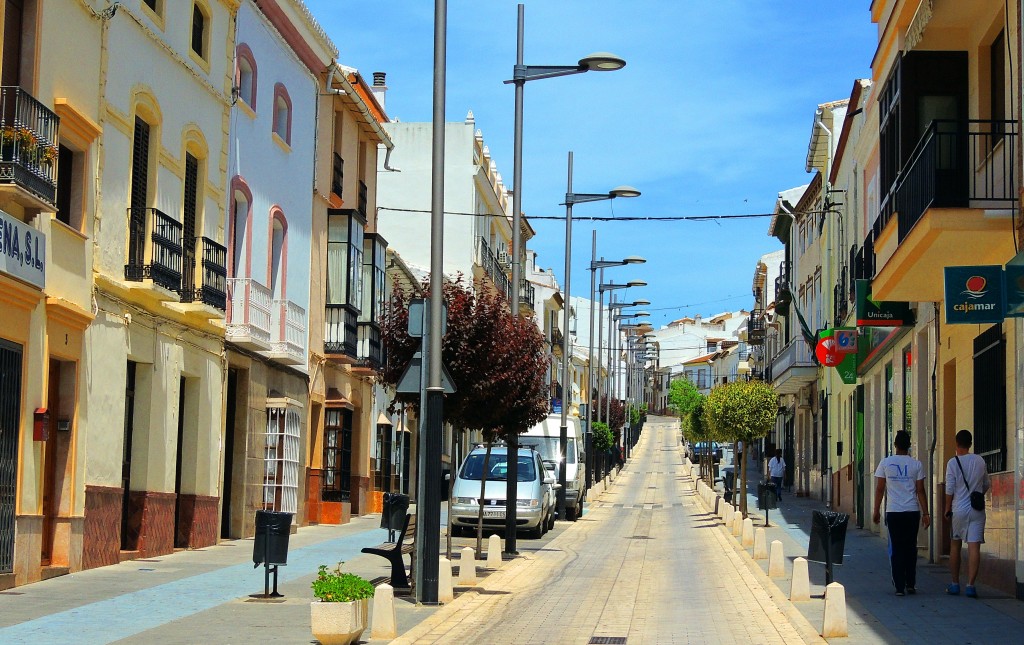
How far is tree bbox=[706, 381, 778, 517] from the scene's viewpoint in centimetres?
3341

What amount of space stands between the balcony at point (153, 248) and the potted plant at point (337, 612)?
29.2ft

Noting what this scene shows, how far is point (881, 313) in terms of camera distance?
→ 22312mm

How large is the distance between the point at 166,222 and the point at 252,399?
20.1 ft

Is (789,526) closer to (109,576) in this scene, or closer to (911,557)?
(911,557)

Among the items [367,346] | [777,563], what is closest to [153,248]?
[777,563]

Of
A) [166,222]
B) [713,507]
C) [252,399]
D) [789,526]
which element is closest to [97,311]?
[166,222]

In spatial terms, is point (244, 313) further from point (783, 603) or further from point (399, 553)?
point (783, 603)

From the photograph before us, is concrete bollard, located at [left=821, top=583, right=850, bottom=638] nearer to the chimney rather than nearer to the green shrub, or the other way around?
the green shrub

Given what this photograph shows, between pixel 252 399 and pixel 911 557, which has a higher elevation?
pixel 252 399

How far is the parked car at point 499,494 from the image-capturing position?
1073 inches

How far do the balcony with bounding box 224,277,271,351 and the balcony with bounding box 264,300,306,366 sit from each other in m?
0.99

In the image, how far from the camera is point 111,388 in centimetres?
1898

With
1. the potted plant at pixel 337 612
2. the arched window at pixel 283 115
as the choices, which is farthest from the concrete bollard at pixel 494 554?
the arched window at pixel 283 115

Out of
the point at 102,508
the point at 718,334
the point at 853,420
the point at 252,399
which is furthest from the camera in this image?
the point at 718,334
